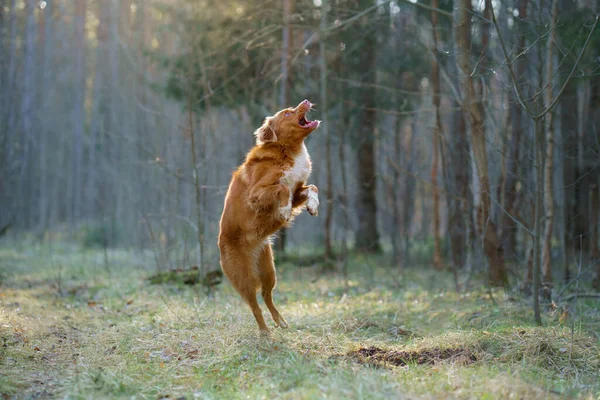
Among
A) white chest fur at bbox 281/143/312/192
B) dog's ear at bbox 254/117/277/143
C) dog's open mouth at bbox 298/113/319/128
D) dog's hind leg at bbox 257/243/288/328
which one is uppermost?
dog's open mouth at bbox 298/113/319/128

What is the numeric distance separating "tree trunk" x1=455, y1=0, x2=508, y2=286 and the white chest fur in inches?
106

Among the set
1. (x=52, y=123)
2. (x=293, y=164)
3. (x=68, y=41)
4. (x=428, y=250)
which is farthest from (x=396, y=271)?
(x=68, y=41)

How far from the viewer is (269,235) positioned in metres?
7.04

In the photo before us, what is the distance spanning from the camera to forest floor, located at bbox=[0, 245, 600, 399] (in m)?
4.82

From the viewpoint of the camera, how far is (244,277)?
22.7 feet

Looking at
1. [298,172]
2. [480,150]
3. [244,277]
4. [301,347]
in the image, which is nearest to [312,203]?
[298,172]

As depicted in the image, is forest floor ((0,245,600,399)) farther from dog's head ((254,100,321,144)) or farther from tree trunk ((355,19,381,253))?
tree trunk ((355,19,381,253))

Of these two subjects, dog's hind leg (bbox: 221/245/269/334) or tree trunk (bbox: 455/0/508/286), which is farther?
tree trunk (bbox: 455/0/508/286)

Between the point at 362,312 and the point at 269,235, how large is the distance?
2.20 metres

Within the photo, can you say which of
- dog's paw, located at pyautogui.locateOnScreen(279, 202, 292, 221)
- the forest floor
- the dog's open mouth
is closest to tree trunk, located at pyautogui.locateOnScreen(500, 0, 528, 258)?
the forest floor

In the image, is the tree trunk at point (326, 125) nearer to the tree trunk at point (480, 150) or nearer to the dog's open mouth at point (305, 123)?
the tree trunk at point (480, 150)

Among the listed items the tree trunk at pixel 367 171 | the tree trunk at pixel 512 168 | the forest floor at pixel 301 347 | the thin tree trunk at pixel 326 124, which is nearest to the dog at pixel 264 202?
the forest floor at pixel 301 347

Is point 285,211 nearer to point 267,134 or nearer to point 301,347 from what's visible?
point 267,134

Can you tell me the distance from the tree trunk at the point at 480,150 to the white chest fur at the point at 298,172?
2.69 m
